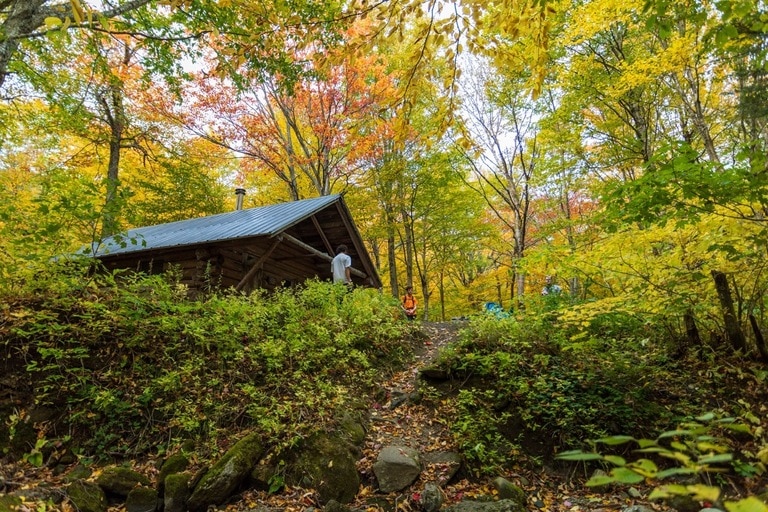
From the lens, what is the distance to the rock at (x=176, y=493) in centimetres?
376

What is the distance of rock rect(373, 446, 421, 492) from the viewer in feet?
13.6

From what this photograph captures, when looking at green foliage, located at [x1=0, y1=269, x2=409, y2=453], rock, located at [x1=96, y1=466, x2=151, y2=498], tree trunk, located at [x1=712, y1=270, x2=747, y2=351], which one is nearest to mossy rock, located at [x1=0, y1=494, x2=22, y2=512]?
rock, located at [x1=96, y1=466, x2=151, y2=498]

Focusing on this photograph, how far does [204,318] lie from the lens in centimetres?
583

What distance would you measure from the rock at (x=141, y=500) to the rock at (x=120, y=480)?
0.11 m

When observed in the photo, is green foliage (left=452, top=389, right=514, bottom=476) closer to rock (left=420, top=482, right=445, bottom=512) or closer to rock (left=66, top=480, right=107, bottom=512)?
rock (left=420, top=482, right=445, bottom=512)

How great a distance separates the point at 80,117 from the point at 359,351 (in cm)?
1258

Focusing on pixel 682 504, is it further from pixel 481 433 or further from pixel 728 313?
pixel 728 313

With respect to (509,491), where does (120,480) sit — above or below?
above

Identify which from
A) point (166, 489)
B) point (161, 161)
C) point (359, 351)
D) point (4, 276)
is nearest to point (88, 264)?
point (4, 276)

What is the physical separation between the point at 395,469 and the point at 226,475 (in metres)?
1.84

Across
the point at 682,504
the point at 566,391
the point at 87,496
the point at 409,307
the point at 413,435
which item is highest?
the point at 409,307

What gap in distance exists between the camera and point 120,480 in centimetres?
395

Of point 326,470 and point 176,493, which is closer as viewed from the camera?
point 176,493

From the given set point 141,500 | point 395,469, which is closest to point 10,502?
point 141,500
